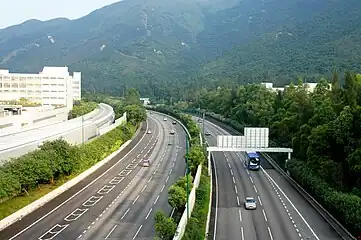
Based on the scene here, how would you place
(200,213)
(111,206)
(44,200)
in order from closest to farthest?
(200,213) < (111,206) < (44,200)

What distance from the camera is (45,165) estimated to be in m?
39.8

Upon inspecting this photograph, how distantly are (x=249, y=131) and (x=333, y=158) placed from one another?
1337cm

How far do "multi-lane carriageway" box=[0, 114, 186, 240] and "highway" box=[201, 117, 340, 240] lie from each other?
4424mm

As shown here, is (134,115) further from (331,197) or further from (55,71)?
(331,197)

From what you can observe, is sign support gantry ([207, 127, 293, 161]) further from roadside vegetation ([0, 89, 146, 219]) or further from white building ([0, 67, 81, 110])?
white building ([0, 67, 81, 110])

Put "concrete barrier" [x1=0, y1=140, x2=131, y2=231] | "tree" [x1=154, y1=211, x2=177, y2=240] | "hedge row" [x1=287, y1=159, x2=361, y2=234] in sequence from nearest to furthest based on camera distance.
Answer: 1. "tree" [x1=154, y1=211, x2=177, y2=240]
2. "hedge row" [x1=287, y1=159, x2=361, y2=234]
3. "concrete barrier" [x1=0, y1=140, x2=131, y2=231]

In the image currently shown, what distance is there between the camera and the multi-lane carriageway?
31.1 metres

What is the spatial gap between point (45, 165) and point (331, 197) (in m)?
21.8

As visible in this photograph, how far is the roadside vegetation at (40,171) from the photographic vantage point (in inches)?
1395

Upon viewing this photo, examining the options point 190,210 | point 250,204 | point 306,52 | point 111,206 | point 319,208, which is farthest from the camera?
point 306,52

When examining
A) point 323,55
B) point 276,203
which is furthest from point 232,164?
point 323,55

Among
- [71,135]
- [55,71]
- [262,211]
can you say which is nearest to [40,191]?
[262,211]

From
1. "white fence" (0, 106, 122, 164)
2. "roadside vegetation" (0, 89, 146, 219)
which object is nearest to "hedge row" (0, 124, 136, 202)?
"roadside vegetation" (0, 89, 146, 219)

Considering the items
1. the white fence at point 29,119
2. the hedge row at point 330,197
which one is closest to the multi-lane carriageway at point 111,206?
the hedge row at point 330,197
